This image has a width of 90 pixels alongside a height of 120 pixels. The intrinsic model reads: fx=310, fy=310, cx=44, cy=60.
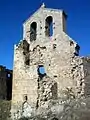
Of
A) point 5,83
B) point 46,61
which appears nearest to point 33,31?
point 46,61

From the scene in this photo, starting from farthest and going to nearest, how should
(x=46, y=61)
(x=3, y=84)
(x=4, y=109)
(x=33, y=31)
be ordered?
(x=3, y=84)
(x=33, y=31)
(x=46, y=61)
(x=4, y=109)

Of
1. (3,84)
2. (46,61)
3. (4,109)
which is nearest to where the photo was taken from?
(4,109)

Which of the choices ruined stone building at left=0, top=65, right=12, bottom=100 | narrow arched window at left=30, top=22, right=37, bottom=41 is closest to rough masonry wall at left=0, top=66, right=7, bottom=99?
ruined stone building at left=0, top=65, right=12, bottom=100

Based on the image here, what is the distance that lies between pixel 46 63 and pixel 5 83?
17.8 feet

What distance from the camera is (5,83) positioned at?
2564cm

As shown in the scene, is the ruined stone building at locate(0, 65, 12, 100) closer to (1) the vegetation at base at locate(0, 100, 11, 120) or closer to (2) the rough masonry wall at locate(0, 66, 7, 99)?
(2) the rough masonry wall at locate(0, 66, 7, 99)

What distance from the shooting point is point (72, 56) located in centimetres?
2080

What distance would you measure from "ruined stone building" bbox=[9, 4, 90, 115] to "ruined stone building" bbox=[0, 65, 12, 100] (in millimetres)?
3750

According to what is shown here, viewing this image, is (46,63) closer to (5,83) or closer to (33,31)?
(33,31)

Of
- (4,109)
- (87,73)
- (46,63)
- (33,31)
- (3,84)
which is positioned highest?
(33,31)

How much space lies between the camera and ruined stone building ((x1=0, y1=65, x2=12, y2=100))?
82.2 feet

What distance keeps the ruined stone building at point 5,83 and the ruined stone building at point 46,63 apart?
12.3 ft

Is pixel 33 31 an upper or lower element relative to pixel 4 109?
upper

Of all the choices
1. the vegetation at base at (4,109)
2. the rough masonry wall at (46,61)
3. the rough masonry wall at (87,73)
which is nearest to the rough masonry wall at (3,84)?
the vegetation at base at (4,109)
